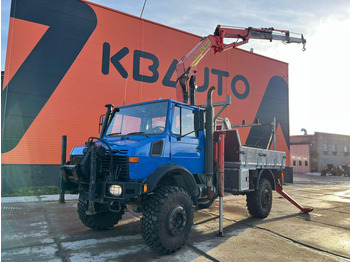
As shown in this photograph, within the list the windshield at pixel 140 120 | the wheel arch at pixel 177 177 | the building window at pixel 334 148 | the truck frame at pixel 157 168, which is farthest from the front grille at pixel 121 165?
the building window at pixel 334 148

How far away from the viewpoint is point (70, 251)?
14.6 ft

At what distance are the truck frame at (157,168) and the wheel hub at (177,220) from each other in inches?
0.6

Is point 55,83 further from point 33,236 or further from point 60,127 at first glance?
point 33,236

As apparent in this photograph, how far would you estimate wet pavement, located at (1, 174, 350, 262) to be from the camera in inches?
171

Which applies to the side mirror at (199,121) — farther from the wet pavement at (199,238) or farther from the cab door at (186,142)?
the wet pavement at (199,238)

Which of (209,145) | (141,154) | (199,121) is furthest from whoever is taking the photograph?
(209,145)

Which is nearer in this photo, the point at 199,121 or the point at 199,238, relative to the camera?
the point at 199,121

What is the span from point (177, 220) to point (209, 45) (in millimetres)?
6329

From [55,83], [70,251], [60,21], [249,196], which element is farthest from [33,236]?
[60,21]

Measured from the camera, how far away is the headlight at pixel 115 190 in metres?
4.08

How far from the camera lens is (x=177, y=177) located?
16.6ft

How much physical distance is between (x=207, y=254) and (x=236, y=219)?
9.24 feet

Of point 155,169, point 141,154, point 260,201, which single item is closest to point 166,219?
point 155,169

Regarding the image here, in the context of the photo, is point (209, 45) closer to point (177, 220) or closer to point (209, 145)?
point (209, 145)
